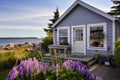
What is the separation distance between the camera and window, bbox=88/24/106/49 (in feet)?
31.7

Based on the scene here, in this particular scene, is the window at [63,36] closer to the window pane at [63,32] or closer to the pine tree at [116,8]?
the window pane at [63,32]

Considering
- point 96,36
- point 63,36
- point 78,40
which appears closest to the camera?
point 96,36

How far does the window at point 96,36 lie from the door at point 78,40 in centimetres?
72

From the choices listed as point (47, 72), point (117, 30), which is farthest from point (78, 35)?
point (47, 72)

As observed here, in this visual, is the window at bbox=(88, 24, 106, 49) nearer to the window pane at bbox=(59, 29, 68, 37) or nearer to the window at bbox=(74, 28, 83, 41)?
the window at bbox=(74, 28, 83, 41)

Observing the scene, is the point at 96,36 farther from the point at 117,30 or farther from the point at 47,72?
the point at 47,72

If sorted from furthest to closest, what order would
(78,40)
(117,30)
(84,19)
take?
(78,40), (84,19), (117,30)

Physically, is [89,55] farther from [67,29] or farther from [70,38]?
[67,29]

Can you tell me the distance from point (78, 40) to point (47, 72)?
945cm

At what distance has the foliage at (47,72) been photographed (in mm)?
1687

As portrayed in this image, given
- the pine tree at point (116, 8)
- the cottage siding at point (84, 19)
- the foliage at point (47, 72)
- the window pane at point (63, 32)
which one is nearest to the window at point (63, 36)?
the window pane at point (63, 32)

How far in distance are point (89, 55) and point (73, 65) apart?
28.5ft

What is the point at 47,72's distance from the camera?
1.82m

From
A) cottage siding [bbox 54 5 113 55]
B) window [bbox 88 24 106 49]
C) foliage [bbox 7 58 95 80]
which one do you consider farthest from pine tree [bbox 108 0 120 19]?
foliage [bbox 7 58 95 80]
